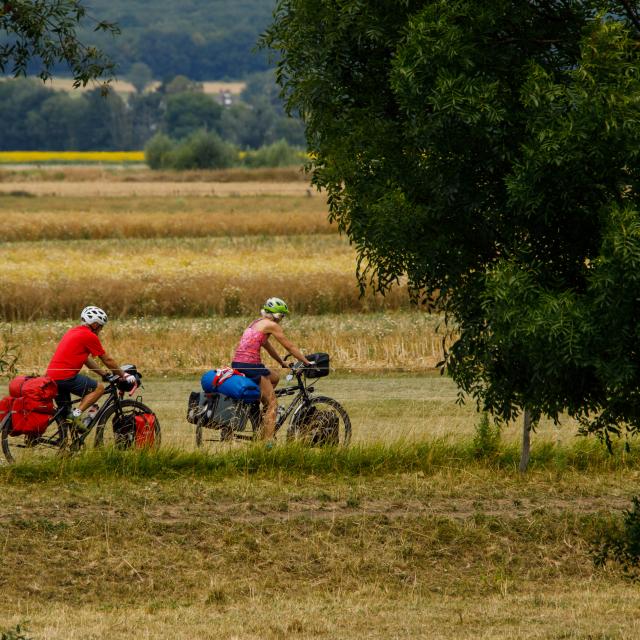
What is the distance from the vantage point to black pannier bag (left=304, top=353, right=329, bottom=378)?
672 inches

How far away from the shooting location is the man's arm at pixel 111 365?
1620 centimetres

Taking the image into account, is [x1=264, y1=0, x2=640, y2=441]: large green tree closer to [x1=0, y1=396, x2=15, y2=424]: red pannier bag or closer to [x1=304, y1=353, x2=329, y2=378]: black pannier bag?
[x1=304, y1=353, x2=329, y2=378]: black pannier bag

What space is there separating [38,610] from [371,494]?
Answer: 4473 mm

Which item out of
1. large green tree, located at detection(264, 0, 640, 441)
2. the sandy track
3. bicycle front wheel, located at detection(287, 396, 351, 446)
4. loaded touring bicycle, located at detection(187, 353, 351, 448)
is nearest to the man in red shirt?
loaded touring bicycle, located at detection(187, 353, 351, 448)

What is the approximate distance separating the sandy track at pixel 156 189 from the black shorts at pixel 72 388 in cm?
7247

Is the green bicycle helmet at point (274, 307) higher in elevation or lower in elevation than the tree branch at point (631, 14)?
lower

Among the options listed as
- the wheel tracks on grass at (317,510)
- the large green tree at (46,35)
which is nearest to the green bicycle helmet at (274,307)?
the wheel tracks on grass at (317,510)

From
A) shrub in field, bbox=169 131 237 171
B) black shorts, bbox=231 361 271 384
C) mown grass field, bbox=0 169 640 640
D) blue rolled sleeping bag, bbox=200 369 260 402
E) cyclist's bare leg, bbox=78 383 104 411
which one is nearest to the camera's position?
mown grass field, bbox=0 169 640 640

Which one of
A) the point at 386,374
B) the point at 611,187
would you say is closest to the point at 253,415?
the point at 611,187

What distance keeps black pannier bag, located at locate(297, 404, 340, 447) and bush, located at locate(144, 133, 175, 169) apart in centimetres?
12139

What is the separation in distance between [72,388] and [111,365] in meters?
0.55


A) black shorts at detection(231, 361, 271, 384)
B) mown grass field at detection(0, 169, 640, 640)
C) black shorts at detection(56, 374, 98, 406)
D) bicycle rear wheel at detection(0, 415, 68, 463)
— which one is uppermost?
black shorts at detection(231, 361, 271, 384)

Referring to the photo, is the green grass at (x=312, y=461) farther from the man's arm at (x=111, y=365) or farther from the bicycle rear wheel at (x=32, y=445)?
the man's arm at (x=111, y=365)

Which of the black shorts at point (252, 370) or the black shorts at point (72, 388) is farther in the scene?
the black shorts at point (252, 370)
